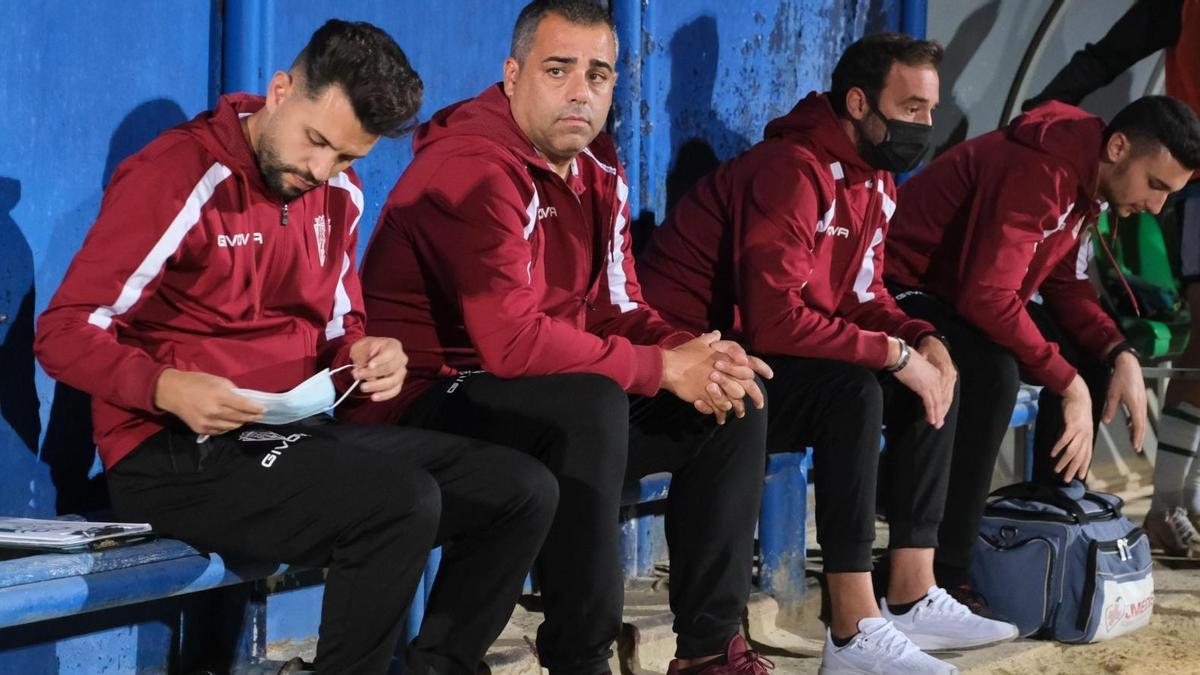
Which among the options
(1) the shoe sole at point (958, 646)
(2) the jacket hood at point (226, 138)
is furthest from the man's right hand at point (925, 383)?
(2) the jacket hood at point (226, 138)

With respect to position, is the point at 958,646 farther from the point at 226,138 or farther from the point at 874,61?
the point at 226,138

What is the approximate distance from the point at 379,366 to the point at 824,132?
1.45 m

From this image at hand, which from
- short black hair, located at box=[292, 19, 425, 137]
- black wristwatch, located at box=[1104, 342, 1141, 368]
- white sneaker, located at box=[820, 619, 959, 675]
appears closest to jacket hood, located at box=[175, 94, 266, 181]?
short black hair, located at box=[292, 19, 425, 137]

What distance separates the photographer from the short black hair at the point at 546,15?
2902mm

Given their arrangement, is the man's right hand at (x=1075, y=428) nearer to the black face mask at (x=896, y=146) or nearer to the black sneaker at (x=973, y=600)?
the black sneaker at (x=973, y=600)

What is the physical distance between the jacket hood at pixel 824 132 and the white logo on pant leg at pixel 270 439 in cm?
157

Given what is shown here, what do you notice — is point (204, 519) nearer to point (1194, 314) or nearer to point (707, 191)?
point (707, 191)

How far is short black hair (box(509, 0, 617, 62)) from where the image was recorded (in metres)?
2.90

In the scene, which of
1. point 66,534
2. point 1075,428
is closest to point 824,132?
point 1075,428

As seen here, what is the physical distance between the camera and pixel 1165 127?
11.9 ft

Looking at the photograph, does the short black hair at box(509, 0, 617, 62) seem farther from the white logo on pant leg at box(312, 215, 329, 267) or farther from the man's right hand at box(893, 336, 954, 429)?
the man's right hand at box(893, 336, 954, 429)

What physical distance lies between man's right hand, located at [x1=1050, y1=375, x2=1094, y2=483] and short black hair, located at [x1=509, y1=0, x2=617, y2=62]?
4.85ft

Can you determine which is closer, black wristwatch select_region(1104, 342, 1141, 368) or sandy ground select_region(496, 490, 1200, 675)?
sandy ground select_region(496, 490, 1200, 675)

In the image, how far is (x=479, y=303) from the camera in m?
2.62
